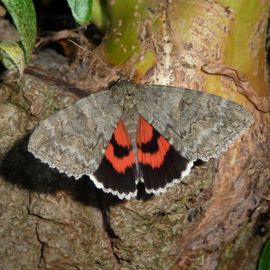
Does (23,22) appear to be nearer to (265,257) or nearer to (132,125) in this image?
(132,125)

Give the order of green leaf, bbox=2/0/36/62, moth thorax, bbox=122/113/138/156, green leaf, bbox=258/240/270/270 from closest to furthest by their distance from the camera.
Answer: green leaf, bbox=2/0/36/62, moth thorax, bbox=122/113/138/156, green leaf, bbox=258/240/270/270

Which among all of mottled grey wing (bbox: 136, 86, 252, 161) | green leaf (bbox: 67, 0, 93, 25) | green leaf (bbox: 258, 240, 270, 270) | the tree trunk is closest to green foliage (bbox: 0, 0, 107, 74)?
green leaf (bbox: 67, 0, 93, 25)

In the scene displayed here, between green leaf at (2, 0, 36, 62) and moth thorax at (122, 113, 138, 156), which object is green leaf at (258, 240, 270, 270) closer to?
moth thorax at (122, 113, 138, 156)

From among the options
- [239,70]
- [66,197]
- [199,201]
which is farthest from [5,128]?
[239,70]

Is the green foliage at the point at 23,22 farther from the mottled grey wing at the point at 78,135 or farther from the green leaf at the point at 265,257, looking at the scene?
the green leaf at the point at 265,257

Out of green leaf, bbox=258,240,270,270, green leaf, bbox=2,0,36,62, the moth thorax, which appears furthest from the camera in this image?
green leaf, bbox=258,240,270,270

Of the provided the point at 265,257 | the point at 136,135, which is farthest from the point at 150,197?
the point at 265,257

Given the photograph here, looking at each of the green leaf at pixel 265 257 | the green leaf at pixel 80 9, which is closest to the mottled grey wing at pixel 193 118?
the green leaf at pixel 80 9
